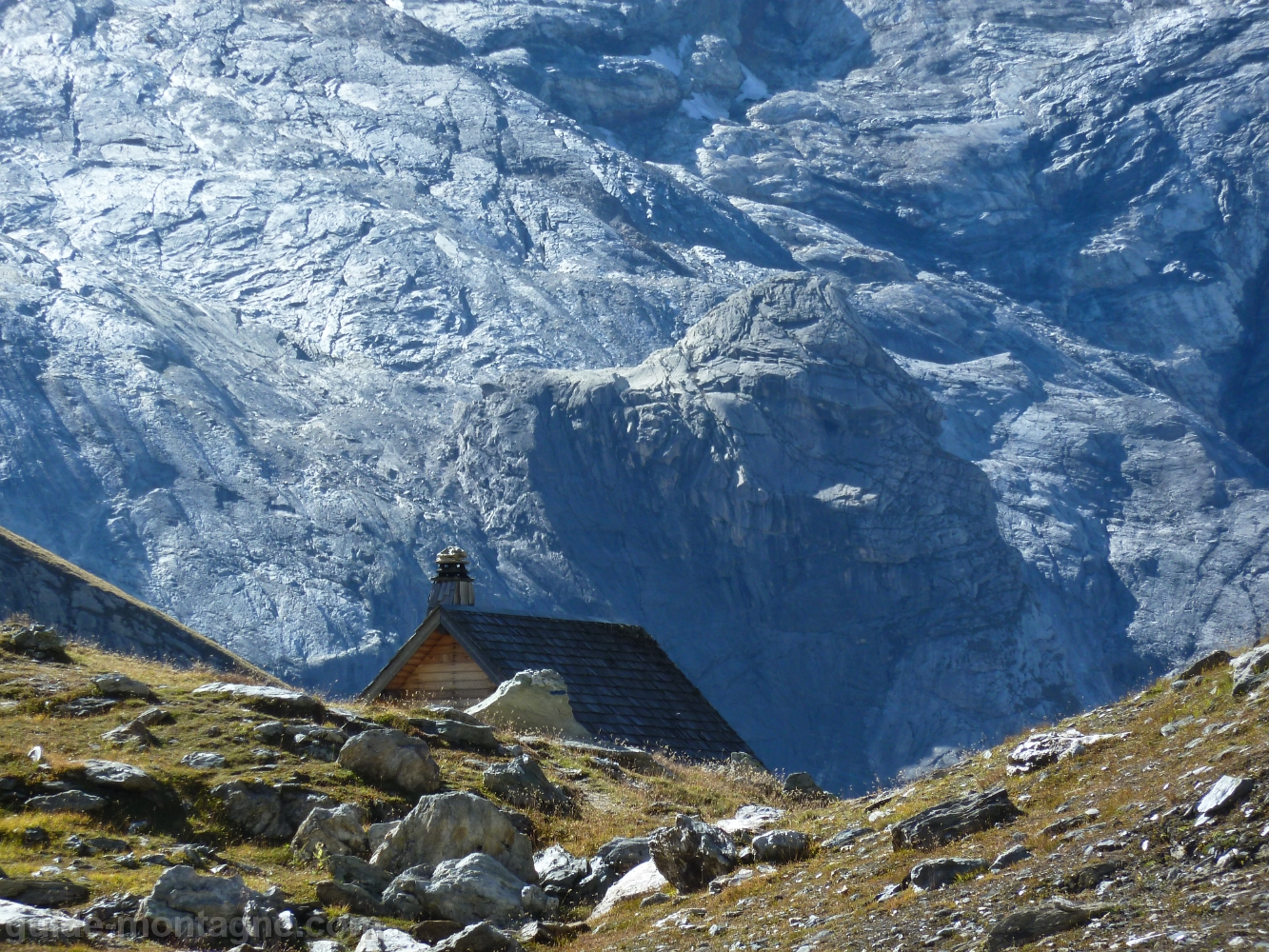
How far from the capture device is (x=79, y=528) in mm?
120688

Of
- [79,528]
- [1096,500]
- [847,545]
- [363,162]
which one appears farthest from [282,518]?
[1096,500]

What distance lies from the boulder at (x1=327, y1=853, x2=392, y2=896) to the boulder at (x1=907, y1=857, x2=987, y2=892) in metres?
4.20

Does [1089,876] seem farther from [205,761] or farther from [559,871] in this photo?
[205,761]

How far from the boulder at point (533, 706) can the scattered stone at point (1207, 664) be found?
9.23 meters

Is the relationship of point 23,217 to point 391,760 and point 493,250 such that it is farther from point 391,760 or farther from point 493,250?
point 391,760

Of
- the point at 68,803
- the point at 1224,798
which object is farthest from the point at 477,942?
the point at 1224,798

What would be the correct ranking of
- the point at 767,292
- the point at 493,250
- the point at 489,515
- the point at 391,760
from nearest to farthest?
the point at 391,760, the point at 489,515, the point at 767,292, the point at 493,250

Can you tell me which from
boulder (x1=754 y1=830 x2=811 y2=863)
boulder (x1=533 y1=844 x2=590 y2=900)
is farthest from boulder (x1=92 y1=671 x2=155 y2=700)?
boulder (x1=754 y1=830 x2=811 y2=863)

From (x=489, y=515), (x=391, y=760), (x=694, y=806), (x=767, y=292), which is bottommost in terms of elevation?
(x=694, y=806)

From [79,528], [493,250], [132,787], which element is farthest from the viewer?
[493,250]

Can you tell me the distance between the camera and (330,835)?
1245 cm

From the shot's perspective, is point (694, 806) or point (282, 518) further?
point (282, 518)

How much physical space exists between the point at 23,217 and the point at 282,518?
5785 cm

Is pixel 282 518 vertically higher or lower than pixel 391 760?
higher
